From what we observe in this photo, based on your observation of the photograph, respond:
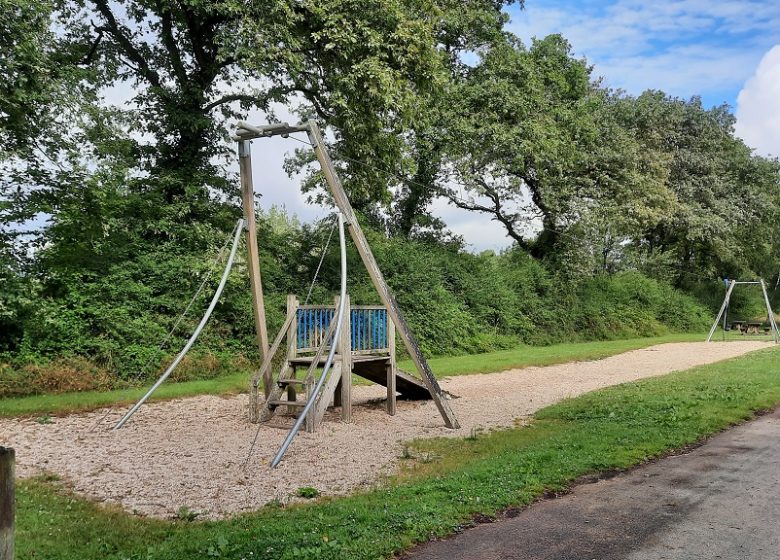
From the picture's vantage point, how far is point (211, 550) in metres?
4.95

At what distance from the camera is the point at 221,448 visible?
9.38m

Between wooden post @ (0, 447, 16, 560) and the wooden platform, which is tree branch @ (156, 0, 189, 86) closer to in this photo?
the wooden platform

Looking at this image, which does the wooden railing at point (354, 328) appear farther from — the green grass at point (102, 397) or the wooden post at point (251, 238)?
the green grass at point (102, 397)

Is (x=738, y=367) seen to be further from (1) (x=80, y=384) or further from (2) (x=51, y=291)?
(2) (x=51, y=291)

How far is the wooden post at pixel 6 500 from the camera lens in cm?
305

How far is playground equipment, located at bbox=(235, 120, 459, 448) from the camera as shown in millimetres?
10531

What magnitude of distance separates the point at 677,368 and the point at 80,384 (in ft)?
51.9

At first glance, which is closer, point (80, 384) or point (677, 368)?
point (80, 384)

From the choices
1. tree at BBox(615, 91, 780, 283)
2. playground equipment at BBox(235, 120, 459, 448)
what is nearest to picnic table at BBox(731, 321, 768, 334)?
tree at BBox(615, 91, 780, 283)

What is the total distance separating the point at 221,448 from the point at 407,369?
10.2 meters

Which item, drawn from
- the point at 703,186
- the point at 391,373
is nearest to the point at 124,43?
the point at 391,373

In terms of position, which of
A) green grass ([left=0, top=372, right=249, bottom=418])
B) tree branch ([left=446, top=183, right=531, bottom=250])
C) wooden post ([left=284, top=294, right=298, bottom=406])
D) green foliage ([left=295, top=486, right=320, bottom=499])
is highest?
tree branch ([left=446, top=183, right=531, bottom=250])

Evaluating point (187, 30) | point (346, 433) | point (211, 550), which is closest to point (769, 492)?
point (211, 550)

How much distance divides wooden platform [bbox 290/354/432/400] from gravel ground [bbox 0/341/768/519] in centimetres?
37
